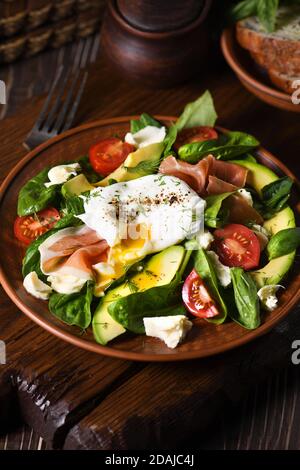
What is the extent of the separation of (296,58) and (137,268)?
58.1 inches

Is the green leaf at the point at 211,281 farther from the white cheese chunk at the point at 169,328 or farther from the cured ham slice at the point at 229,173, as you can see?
the cured ham slice at the point at 229,173

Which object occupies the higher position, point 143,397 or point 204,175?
point 204,175

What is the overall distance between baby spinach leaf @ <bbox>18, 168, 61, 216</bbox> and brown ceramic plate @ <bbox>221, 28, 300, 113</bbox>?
122 centimetres

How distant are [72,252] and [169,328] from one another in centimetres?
48

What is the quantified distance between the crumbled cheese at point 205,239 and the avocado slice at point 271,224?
201mm

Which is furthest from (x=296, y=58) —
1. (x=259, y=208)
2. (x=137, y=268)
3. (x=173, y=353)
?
(x=173, y=353)

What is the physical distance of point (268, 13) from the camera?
12.6 feet

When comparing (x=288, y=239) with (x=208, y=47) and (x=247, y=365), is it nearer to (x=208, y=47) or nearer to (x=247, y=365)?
(x=247, y=365)

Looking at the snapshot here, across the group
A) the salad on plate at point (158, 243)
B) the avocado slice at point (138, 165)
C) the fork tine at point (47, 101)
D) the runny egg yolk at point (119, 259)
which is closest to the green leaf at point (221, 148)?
the salad on plate at point (158, 243)

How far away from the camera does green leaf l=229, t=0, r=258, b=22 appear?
398 cm

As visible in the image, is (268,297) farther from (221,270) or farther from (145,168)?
(145,168)

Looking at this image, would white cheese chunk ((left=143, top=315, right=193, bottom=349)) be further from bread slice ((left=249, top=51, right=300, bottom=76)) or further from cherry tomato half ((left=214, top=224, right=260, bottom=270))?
bread slice ((left=249, top=51, right=300, bottom=76))

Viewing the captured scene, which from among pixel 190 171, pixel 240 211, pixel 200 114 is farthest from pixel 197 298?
pixel 200 114

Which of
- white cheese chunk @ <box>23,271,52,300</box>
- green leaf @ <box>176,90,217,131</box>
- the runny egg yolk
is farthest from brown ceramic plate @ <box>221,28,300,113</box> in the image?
white cheese chunk @ <box>23,271,52,300</box>
